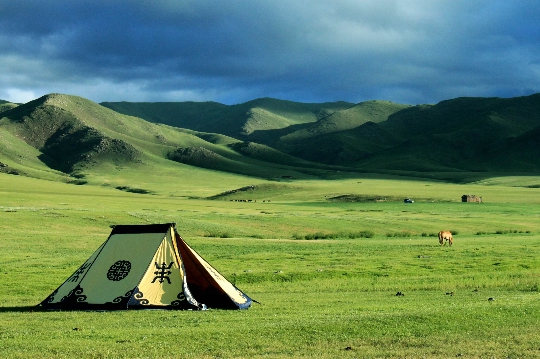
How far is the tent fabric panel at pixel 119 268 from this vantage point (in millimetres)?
20250

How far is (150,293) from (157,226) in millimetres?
2149

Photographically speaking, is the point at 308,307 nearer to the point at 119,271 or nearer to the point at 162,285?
the point at 162,285

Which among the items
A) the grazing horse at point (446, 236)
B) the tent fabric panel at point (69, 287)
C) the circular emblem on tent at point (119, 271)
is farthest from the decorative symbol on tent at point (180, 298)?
the grazing horse at point (446, 236)

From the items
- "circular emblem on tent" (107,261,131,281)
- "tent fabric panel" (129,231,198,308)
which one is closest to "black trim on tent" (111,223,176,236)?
"tent fabric panel" (129,231,198,308)

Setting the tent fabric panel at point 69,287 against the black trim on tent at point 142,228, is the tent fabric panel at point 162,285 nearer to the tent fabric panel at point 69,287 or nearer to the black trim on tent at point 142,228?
the black trim on tent at point 142,228

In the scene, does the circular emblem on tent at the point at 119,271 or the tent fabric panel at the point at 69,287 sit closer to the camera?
the circular emblem on tent at the point at 119,271

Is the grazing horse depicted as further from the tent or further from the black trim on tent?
the black trim on tent

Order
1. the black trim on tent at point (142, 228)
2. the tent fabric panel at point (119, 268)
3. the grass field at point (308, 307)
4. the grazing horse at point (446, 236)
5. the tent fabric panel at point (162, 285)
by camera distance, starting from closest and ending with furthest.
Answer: the grass field at point (308, 307) → the tent fabric panel at point (162, 285) → the tent fabric panel at point (119, 268) → the black trim on tent at point (142, 228) → the grazing horse at point (446, 236)

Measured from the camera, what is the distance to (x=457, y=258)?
126 ft

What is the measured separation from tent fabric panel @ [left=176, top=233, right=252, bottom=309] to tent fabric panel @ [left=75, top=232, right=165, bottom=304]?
113 cm

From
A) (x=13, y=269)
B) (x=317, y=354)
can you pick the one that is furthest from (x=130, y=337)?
(x=13, y=269)

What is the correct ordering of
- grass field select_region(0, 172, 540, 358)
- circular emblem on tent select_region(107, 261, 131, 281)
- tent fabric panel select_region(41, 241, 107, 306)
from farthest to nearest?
tent fabric panel select_region(41, 241, 107, 306), circular emblem on tent select_region(107, 261, 131, 281), grass field select_region(0, 172, 540, 358)

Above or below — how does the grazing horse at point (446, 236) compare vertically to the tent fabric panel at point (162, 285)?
below

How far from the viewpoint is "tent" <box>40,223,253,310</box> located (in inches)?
795
